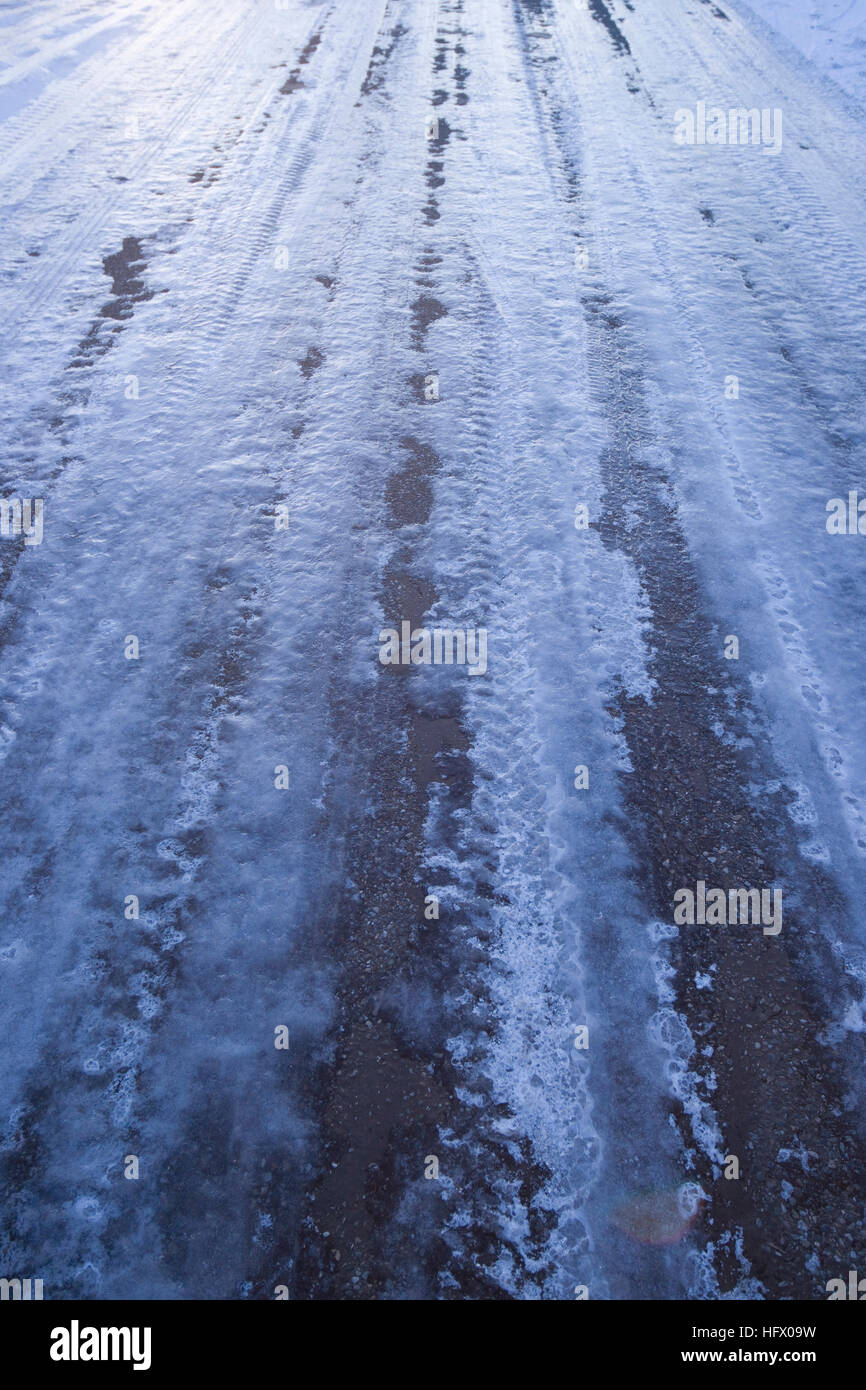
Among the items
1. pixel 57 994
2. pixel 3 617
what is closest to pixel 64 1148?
pixel 57 994

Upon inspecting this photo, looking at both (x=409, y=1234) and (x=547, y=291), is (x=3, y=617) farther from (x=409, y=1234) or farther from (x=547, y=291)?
Result: (x=547, y=291)

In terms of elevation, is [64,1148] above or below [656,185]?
below

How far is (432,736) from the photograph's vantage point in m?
3.59

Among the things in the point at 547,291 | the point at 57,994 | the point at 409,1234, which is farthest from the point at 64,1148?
the point at 547,291

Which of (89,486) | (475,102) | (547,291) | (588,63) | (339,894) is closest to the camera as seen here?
(339,894)

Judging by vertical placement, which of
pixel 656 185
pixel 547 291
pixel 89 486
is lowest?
pixel 89 486

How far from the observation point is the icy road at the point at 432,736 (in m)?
2.49

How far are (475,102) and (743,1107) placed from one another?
9.94 meters

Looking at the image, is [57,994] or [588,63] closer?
[57,994]

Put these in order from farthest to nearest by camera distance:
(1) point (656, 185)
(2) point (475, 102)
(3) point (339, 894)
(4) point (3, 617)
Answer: (2) point (475, 102) < (1) point (656, 185) < (4) point (3, 617) < (3) point (339, 894)

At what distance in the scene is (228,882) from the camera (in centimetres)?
312

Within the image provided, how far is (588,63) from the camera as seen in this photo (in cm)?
945

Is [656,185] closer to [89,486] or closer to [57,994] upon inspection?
[89,486]

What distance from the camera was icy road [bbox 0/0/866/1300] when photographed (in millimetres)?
2486
